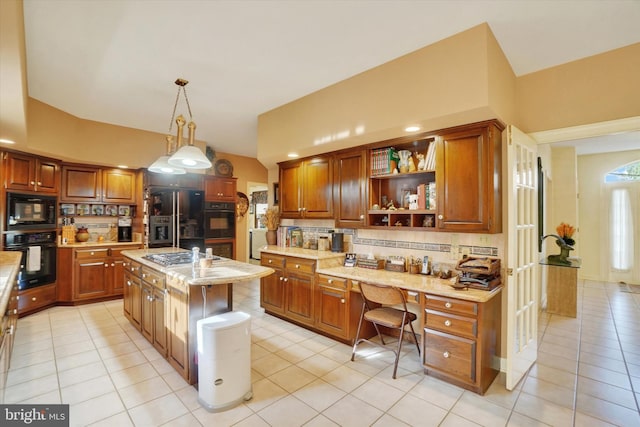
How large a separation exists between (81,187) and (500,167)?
5794 millimetres

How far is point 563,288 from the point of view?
425 cm

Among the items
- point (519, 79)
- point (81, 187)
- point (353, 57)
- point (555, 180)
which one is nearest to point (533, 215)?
point (519, 79)

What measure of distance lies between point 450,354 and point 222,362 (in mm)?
1816

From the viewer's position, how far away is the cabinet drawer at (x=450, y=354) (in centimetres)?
231

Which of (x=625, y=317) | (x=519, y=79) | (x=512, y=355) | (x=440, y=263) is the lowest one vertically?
(x=625, y=317)

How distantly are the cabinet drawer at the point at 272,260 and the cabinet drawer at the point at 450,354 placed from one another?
200 cm

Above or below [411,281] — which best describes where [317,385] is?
below

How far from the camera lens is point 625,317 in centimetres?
407

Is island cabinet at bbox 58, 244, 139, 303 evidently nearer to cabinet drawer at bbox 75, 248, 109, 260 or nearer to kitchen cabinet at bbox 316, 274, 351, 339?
cabinet drawer at bbox 75, 248, 109, 260

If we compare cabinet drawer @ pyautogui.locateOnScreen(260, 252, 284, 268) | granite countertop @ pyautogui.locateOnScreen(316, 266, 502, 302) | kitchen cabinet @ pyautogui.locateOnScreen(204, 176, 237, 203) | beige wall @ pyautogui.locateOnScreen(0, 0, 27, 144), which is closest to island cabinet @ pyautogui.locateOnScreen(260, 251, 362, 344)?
cabinet drawer @ pyautogui.locateOnScreen(260, 252, 284, 268)

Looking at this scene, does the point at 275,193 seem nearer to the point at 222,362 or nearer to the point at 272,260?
the point at 272,260

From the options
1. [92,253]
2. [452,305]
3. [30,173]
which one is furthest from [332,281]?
[30,173]

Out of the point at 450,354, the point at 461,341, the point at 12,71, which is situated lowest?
the point at 450,354

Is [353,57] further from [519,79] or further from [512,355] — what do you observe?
[512,355]
